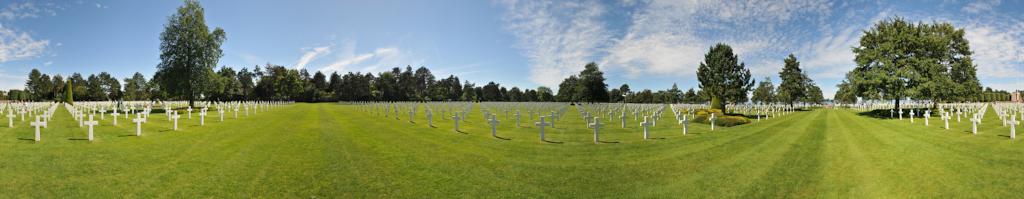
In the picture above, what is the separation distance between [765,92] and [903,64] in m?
51.0

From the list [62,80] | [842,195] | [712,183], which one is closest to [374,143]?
[712,183]

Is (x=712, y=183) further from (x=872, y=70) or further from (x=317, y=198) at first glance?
(x=872, y=70)

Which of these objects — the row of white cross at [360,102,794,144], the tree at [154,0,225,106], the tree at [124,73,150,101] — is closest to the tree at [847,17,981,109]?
the row of white cross at [360,102,794,144]

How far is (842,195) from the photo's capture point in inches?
276

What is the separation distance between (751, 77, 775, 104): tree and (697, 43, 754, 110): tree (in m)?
43.6

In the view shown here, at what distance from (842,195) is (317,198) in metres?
7.74

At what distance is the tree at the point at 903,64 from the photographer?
118 feet

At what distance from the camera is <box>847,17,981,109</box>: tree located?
3591cm

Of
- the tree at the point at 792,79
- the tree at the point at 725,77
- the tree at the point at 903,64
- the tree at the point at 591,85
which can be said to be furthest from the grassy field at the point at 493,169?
the tree at the point at 591,85

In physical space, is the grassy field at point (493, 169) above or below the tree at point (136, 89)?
below

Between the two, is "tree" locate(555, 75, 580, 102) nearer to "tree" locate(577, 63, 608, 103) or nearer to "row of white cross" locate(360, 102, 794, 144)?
"tree" locate(577, 63, 608, 103)

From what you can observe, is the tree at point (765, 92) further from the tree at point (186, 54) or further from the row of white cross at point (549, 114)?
the tree at point (186, 54)

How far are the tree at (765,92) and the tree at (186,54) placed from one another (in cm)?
8467

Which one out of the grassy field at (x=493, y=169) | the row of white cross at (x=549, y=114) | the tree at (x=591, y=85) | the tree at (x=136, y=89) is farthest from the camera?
the tree at (x=136, y=89)
